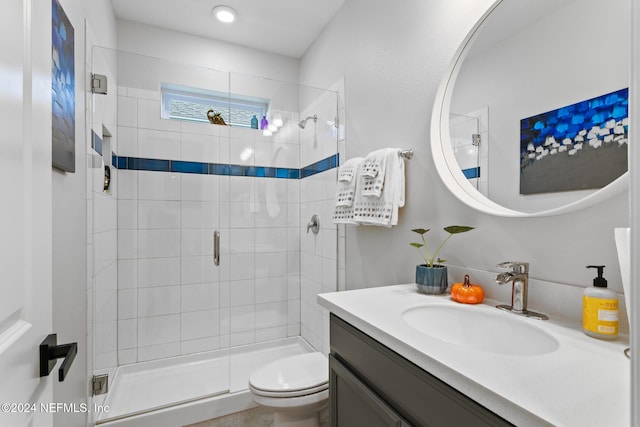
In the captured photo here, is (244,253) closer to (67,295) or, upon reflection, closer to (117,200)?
(117,200)

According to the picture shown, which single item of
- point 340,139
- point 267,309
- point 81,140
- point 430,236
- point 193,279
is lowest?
point 267,309

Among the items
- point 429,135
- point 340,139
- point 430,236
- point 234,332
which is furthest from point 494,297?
point 234,332

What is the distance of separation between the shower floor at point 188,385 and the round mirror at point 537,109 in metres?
1.77

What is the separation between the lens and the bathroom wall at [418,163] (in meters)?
0.87

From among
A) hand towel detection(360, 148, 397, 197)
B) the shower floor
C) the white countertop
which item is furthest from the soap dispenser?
the shower floor

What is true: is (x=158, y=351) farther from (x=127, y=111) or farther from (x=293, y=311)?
(x=127, y=111)

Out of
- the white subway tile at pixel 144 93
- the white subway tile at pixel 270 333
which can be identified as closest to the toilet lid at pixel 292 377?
the white subway tile at pixel 270 333

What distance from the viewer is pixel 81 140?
1.49 m

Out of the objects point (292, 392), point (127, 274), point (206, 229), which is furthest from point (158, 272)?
point (292, 392)

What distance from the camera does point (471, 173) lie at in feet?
3.84

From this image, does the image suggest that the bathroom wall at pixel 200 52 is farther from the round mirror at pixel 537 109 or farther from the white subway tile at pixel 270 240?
the round mirror at pixel 537 109

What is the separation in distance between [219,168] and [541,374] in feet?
7.02

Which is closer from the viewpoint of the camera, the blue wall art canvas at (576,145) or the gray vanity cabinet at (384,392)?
the gray vanity cabinet at (384,392)

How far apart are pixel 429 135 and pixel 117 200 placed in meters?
1.93
